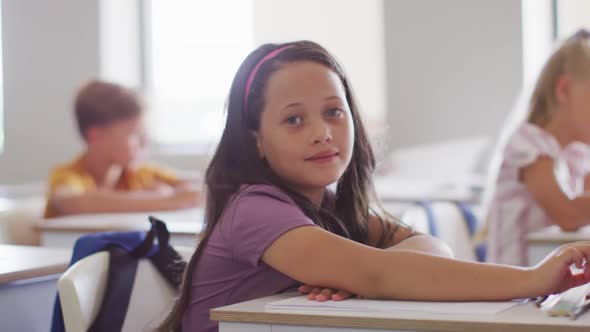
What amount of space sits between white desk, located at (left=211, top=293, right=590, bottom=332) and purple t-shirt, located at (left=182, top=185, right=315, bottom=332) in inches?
6.1

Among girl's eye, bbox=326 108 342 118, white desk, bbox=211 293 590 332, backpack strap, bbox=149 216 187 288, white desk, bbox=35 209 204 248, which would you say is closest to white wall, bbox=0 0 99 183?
white desk, bbox=35 209 204 248

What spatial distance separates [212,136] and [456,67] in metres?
1.77

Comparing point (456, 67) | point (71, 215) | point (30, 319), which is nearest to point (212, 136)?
point (456, 67)

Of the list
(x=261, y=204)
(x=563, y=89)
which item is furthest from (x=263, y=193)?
(x=563, y=89)

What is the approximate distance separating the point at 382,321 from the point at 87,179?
3.21 metres

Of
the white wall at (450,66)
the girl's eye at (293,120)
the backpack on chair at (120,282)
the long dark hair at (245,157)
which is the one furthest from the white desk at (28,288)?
the white wall at (450,66)

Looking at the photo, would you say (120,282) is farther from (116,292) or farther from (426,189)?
(426,189)

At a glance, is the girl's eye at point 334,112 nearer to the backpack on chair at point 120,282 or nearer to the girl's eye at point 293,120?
the girl's eye at point 293,120

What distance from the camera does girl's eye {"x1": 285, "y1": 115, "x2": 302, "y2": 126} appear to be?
1.55 metres

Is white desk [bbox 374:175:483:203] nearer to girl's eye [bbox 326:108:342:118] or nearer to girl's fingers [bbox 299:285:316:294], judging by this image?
girl's eye [bbox 326:108:342:118]

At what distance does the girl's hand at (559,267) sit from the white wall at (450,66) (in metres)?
3.77

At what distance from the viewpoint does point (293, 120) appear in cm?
156

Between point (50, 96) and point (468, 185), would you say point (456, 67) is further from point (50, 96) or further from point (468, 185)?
point (50, 96)

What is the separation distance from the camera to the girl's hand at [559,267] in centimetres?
126
